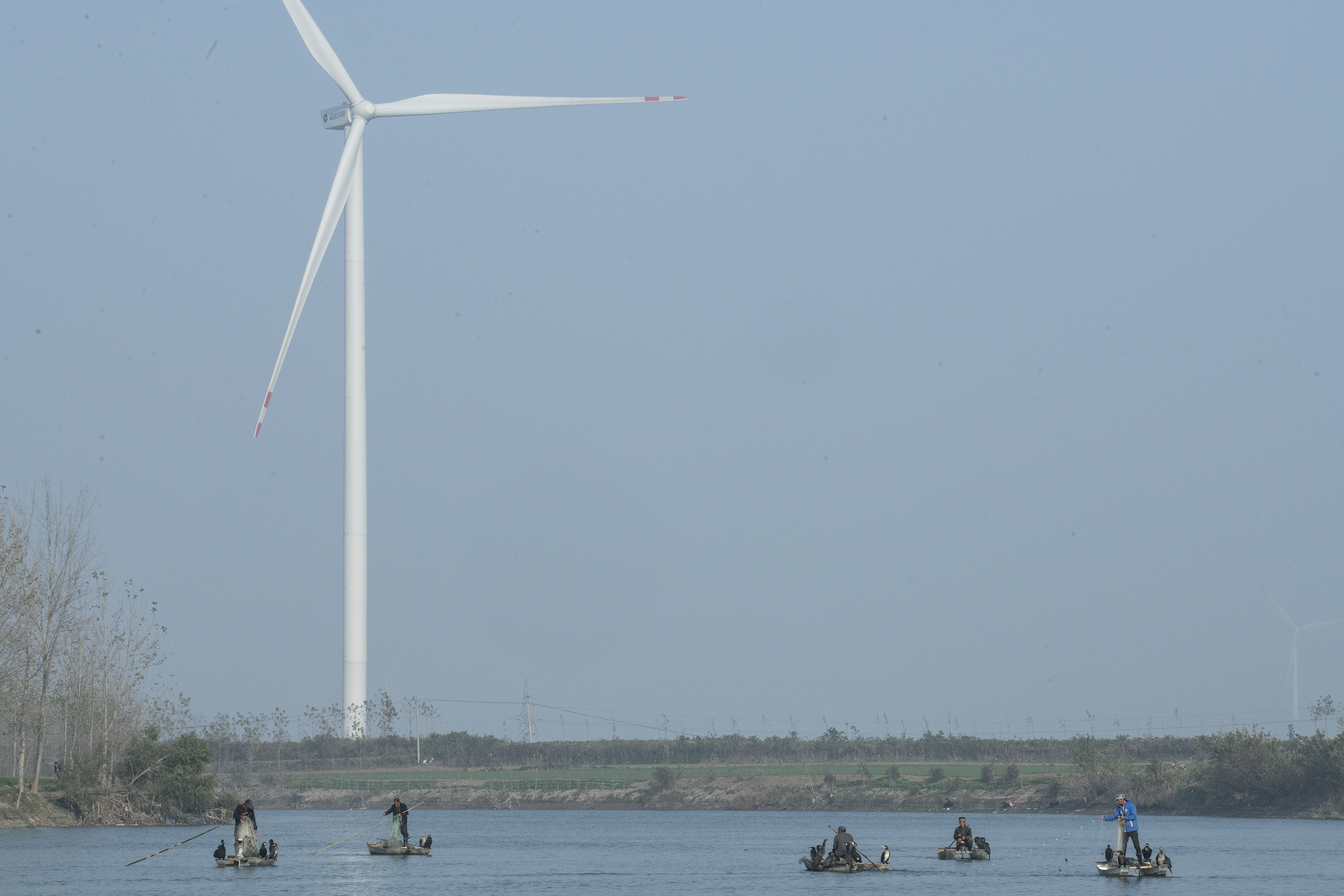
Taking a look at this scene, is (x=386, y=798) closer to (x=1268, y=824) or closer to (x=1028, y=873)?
(x=1268, y=824)

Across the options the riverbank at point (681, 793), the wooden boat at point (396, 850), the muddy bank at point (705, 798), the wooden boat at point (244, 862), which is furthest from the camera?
the muddy bank at point (705, 798)

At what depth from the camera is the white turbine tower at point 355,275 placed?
104062 millimetres

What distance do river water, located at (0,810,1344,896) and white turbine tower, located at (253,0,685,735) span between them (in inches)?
846

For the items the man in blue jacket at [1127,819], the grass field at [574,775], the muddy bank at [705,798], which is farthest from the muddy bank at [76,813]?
the man in blue jacket at [1127,819]

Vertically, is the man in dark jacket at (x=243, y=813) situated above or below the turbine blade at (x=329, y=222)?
below

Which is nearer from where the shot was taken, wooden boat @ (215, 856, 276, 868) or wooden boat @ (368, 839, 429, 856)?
wooden boat @ (215, 856, 276, 868)

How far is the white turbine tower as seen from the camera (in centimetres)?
10406

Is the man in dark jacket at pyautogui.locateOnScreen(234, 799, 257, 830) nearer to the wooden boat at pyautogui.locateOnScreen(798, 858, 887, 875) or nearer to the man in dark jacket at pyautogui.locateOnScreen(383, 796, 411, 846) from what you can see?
the man in dark jacket at pyautogui.locateOnScreen(383, 796, 411, 846)

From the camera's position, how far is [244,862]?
61531mm

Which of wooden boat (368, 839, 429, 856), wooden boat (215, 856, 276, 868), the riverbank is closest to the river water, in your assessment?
wooden boat (215, 856, 276, 868)

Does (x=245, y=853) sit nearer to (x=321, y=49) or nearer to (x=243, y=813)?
(x=243, y=813)

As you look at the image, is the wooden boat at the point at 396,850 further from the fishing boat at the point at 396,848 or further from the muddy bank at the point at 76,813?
the muddy bank at the point at 76,813

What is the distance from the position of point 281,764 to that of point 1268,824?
101m

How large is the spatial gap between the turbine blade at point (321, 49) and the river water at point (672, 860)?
166 ft
